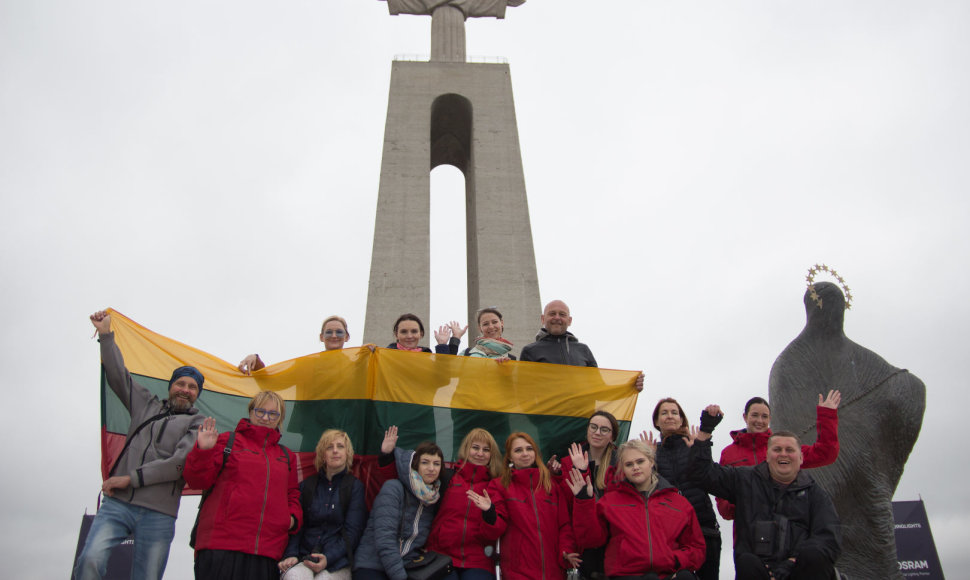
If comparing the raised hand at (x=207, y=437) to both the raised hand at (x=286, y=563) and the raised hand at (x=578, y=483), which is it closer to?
the raised hand at (x=286, y=563)

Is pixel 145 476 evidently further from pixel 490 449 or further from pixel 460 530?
pixel 490 449

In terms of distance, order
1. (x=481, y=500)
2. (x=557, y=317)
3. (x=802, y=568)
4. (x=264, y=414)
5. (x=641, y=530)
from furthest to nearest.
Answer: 1. (x=557, y=317)
2. (x=264, y=414)
3. (x=481, y=500)
4. (x=641, y=530)
5. (x=802, y=568)

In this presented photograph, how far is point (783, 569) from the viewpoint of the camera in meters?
3.85

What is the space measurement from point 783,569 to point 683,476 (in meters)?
0.84

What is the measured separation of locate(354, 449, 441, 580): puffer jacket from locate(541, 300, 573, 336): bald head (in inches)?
79.4

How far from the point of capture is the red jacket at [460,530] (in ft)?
14.0

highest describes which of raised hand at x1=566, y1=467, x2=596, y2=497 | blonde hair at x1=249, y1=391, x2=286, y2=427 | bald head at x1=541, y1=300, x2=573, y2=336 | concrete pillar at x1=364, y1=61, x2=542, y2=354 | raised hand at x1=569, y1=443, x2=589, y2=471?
concrete pillar at x1=364, y1=61, x2=542, y2=354

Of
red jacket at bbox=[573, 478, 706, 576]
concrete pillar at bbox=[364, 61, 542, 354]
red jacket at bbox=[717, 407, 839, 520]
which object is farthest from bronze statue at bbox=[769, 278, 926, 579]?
concrete pillar at bbox=[364, 61, 542, 354]

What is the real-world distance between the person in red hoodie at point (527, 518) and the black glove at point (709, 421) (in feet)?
3.40

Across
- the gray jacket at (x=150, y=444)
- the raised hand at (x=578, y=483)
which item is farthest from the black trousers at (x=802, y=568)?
the gray jacket at (x=150, y=444)

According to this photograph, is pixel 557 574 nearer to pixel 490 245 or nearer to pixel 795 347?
pixel 795 347

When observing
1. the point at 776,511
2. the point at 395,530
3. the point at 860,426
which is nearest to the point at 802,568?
the point at 776,511

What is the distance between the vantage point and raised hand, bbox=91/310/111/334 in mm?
4762

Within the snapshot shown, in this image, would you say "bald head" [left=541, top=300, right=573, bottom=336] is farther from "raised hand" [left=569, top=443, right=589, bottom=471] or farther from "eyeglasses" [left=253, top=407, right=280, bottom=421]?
"eyeglasses" [left=253, top=407, right=280, bottom=421]
